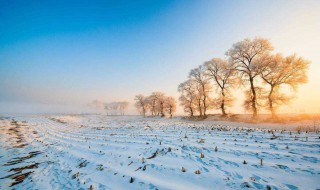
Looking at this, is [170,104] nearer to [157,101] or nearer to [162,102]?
[162,102]

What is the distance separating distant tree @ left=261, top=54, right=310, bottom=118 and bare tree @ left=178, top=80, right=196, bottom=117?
21.1 m

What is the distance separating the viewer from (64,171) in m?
5.79

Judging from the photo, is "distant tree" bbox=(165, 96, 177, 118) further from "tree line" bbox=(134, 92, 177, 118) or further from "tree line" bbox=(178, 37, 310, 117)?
"tree line" bbox=(178, 37, 310, 117)

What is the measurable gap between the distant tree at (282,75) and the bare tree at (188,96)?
2111cm

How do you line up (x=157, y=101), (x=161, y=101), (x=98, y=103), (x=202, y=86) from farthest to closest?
(x=98, y=103), (x=157, y=101), (x=161, y=101), (x=202, y=86)

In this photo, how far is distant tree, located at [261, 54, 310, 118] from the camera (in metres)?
18.6

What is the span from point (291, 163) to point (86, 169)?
695 cm

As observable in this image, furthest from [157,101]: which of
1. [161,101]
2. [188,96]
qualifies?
[188,96]

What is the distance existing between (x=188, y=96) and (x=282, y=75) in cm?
2636

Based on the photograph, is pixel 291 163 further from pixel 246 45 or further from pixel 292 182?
pixel 246 45

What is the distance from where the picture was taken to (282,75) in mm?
19766

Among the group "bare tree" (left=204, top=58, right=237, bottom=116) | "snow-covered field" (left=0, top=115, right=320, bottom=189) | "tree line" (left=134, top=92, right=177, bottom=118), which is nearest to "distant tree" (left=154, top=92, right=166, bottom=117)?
"tree line" (left=134, top=92, right=177, bottom=118)

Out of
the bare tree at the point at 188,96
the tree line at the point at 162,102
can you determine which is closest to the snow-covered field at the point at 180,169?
the bare tree at the point at 188,96

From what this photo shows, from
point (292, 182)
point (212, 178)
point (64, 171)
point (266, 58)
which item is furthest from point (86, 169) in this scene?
point (266, 58)
